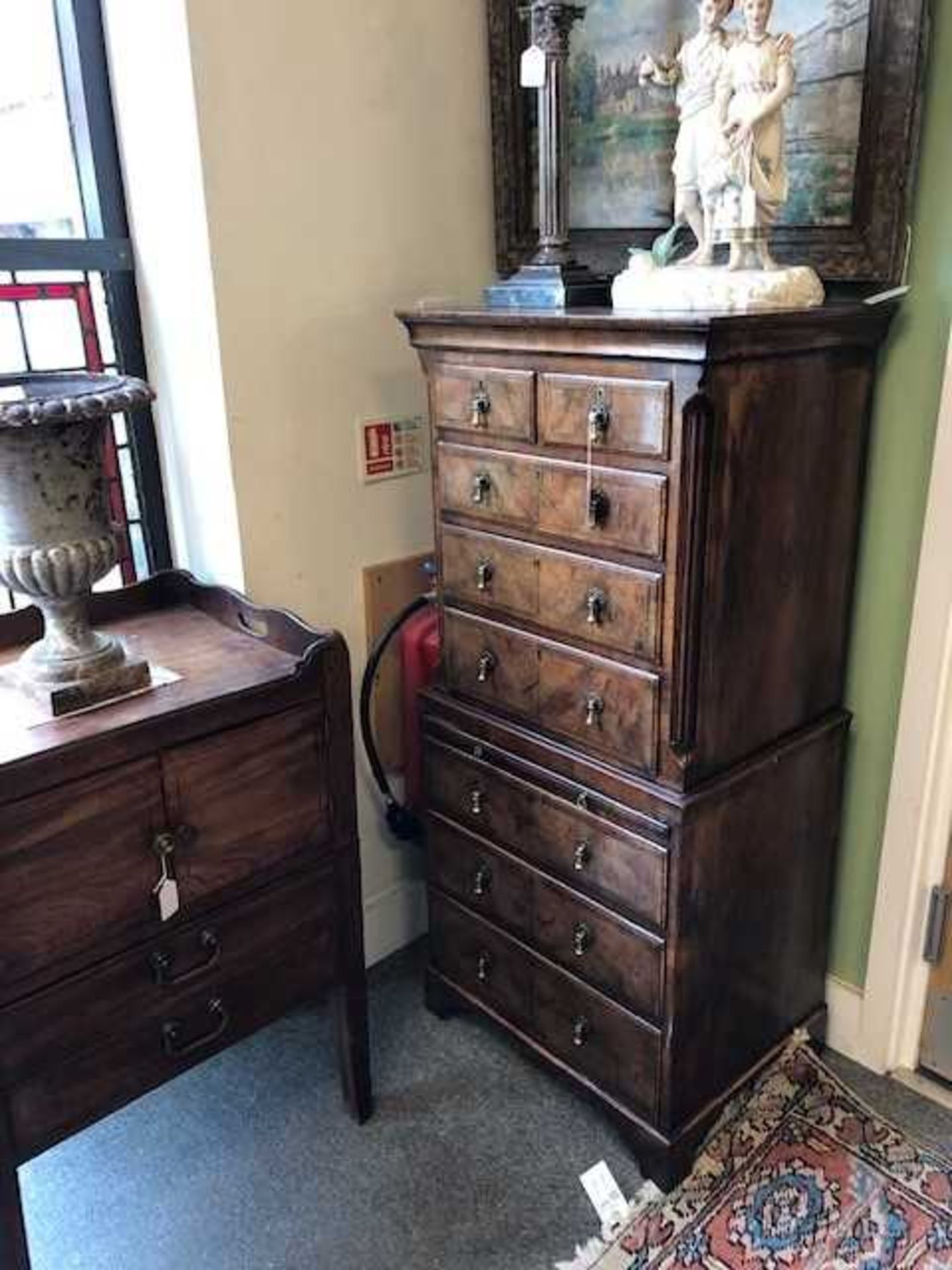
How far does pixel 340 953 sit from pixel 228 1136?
420 mm

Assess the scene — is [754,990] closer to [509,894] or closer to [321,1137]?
[509,894]

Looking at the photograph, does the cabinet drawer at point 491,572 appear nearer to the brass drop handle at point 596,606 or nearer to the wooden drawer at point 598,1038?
the brass drop handle at point 596,606

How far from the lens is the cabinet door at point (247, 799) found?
146 cm

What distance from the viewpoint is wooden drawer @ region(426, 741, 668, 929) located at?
155cm

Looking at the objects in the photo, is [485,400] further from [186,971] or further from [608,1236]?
[608,1236]

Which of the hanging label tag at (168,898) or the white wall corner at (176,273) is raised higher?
the white wall corner at (176,273)

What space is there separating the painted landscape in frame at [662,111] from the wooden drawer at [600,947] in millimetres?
1122

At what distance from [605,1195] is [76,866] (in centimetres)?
99

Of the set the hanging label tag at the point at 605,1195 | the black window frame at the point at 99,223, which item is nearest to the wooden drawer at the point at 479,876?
the hanging label tag at the point at 605,1195

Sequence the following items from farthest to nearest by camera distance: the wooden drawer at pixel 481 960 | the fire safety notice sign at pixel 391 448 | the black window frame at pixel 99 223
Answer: the fire safety notice sign at pixel 391 448, the wooden drawer at pixel 481 960, the black window frame at pixel 99 223

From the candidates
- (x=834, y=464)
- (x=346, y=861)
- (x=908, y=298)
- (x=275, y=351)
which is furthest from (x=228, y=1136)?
(x=908, y=298)

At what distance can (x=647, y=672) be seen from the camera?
1474 mm

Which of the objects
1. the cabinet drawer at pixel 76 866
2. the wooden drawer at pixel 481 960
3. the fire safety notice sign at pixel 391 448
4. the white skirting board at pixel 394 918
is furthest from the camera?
the white skirting board at pixel 394 918

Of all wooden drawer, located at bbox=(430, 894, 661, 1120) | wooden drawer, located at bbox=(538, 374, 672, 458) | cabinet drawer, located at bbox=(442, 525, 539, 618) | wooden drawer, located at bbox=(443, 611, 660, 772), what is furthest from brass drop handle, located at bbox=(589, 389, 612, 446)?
wooden drawer, located at bbox=(430, 894, 661, 1120)
